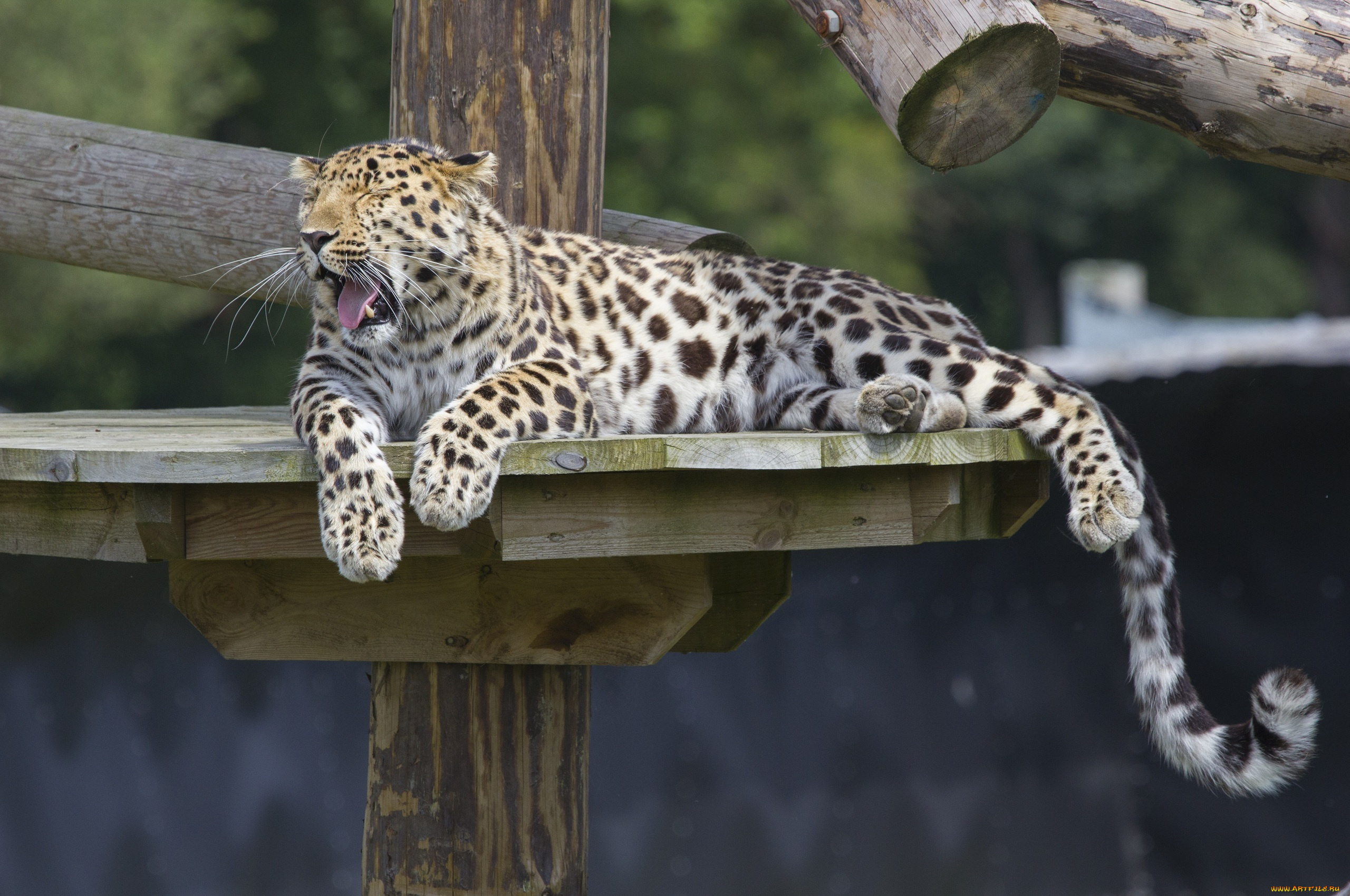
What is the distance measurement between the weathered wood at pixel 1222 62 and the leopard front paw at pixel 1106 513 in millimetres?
1060

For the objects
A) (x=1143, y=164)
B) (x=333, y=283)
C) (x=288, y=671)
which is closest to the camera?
(x=333, y=283)

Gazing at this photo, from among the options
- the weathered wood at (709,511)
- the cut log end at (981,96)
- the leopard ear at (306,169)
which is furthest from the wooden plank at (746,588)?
the leopard ear at (306,169)

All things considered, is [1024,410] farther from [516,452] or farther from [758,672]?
[758,672]

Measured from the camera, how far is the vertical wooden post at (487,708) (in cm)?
438

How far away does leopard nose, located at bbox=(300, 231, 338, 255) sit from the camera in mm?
3701

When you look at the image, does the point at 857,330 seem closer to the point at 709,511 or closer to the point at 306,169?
the point at 709,511

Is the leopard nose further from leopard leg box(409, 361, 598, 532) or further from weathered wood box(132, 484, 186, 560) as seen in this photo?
weathered wood box(132, 484, 186, 560)

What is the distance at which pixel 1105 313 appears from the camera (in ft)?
62.7

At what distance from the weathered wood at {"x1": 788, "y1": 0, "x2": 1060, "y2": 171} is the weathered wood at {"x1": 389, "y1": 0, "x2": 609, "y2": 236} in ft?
3.53

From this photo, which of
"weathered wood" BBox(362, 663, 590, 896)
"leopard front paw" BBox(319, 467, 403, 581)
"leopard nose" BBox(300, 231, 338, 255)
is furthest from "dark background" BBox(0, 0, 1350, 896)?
"leopard front paw" BBox(319, 467, 403, 581)

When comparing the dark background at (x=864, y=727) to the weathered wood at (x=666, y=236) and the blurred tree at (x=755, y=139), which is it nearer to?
the weathered wood at (x=666, y=236)

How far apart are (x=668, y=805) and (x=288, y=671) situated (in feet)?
6.80

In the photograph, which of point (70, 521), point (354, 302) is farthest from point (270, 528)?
point (354, 302)

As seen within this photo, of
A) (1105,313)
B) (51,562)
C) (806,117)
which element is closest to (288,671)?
(51,562)
